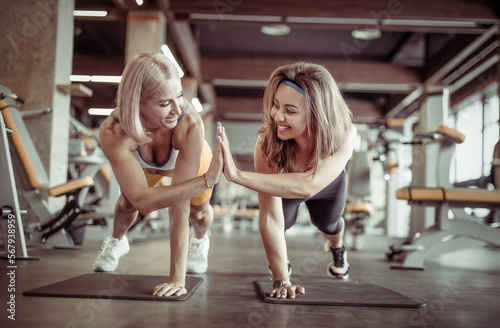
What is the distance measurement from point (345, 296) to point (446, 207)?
164 cm

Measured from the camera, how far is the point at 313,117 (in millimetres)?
1618

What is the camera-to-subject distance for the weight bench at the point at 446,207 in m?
2.85

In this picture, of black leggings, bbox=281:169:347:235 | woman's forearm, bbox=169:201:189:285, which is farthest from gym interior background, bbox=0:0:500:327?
black leggings, bbox=281:169:347:235

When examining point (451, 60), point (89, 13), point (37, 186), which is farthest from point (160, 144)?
point (451, 60)

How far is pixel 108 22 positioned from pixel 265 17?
85.5 inches

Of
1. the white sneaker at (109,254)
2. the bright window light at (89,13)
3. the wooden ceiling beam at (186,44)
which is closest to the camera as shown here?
the white sneaker at (109,254)

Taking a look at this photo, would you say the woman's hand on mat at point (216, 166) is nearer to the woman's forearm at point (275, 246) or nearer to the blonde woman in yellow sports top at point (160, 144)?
the blonde woman in yellow sports top at point (160, 144)

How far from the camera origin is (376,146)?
180 inches

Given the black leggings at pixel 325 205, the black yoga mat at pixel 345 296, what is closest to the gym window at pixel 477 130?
the black leggings at pixel 325 205

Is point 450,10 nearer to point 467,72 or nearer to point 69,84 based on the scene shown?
point 467,72

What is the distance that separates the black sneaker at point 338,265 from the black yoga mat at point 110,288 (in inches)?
30.0

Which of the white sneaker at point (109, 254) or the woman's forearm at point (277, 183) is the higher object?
the woman's forearm at point (277, 183)

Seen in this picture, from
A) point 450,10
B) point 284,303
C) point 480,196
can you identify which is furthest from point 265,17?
point 284,303

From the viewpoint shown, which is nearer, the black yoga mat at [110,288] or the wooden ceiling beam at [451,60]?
the black yoga mat at [110,288]
